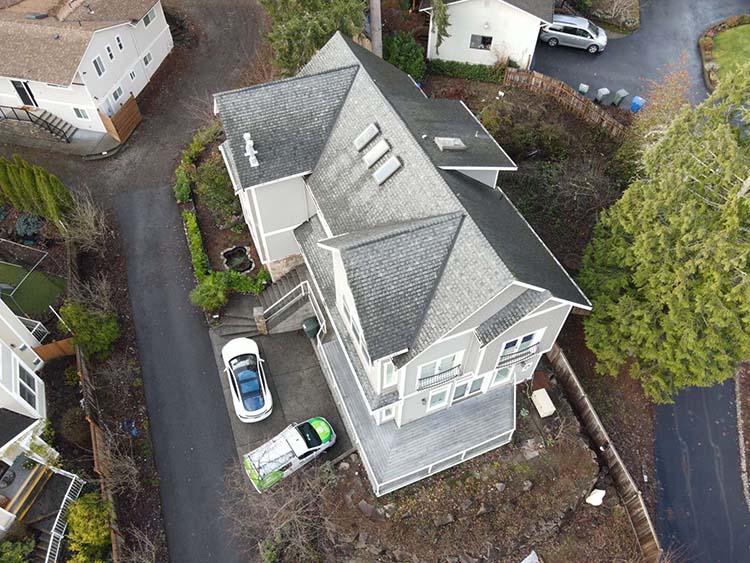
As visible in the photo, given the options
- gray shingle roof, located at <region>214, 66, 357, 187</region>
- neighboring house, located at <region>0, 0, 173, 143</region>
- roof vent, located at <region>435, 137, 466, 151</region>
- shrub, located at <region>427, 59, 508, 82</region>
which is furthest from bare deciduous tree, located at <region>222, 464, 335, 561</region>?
shrub, located at <region>427, 59, 508, 82</region>

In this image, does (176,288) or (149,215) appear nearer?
(176,288)

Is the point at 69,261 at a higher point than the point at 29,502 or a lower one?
higher

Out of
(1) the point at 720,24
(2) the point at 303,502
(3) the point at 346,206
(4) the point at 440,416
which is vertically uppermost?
(3) the point at 346,206

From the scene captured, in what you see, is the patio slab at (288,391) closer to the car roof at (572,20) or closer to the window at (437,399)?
the window at (437,399)

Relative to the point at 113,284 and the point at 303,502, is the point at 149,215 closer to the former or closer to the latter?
the point at 113,284

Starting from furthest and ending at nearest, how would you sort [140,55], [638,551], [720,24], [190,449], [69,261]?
[720,24]
[140,55]
[69,261]
[190,449]
[638,551]

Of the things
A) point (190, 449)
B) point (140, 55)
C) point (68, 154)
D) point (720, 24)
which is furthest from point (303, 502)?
point (720, 24)

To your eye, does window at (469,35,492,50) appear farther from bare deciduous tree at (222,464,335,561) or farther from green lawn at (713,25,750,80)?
bare deciduous tree at (222,464,335,561)

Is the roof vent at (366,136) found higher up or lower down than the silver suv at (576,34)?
higher up

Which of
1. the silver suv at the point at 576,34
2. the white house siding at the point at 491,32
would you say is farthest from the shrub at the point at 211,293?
the silver suv at the point at 576,34
